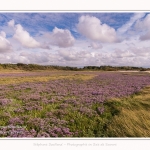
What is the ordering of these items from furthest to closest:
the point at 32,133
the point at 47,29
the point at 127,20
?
the point at 47,29 → the point at 127,20 → the point at 32,133

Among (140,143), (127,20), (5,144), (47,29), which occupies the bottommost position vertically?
(5,144)

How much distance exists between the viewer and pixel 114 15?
24.7 feet

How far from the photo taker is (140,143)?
16.3ft

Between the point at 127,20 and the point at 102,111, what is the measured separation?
16.2 feet

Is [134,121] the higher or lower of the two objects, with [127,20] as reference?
lower

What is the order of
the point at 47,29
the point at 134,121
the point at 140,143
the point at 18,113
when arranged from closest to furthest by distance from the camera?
1. the point at 140,143
2. the point at 134,121
3. the point at 18,113
4. the point at 47,29

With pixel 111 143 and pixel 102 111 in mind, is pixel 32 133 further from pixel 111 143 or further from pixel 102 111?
pixel 102 111

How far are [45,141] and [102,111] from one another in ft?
11.6

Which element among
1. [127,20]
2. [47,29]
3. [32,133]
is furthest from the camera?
[47,29]

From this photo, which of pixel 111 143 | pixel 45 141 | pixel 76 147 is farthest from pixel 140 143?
pixel 45 141

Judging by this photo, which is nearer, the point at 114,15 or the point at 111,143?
the point at 111,143

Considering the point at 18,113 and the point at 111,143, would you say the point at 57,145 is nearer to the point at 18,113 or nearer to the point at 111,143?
the point at 111,143

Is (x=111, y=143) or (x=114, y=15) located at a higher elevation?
(x=114, y=15)

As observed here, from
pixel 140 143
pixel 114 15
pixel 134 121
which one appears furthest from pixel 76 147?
pixel 114 15
